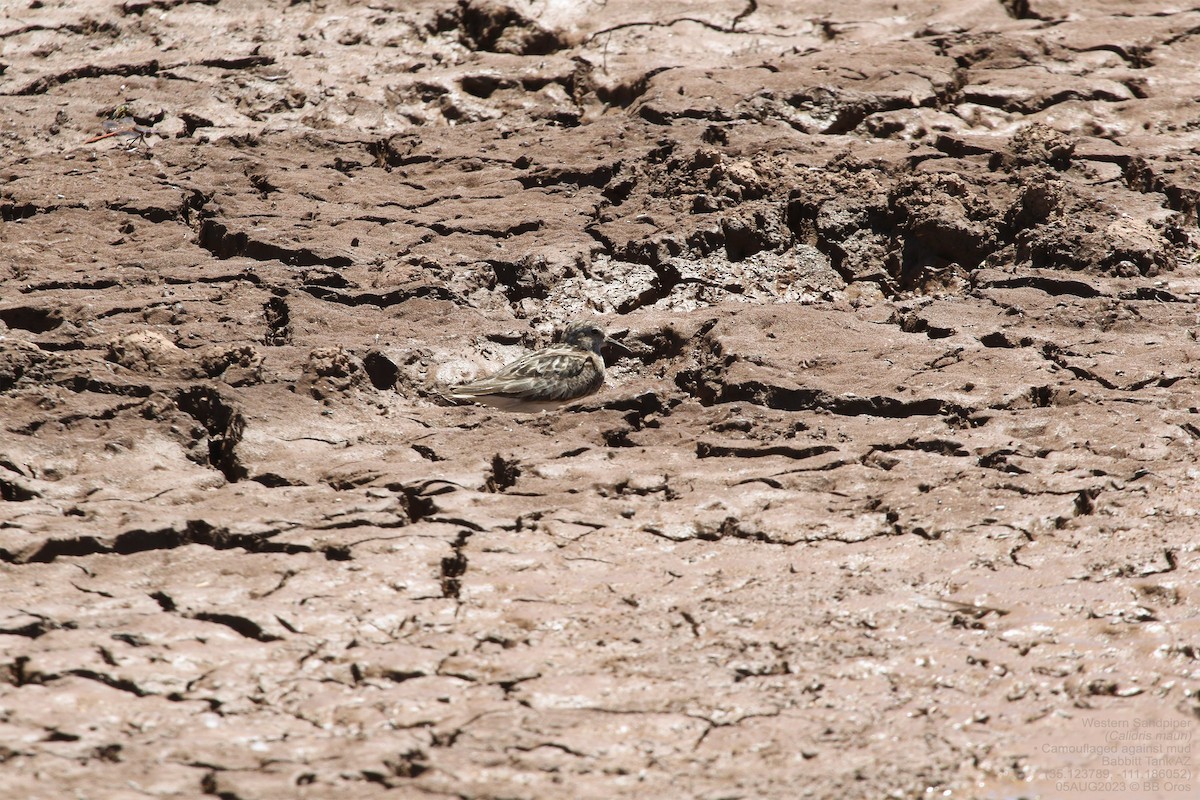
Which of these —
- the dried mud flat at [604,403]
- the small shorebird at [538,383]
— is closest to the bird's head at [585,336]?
the small shorebird at [538,383]

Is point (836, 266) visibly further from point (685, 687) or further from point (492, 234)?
Answer: point (685, 687)

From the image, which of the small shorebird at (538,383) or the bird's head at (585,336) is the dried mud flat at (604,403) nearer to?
the small shorebird at (538,383)

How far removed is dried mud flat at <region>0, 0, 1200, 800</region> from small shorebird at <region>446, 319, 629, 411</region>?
15 centimetres

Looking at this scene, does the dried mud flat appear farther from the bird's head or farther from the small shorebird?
the bird's head

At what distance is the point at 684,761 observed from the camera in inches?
148

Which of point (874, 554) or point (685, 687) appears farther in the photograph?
point (874, 554)

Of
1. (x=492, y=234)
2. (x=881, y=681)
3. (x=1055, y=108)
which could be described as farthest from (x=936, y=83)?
(x=881, y=681)

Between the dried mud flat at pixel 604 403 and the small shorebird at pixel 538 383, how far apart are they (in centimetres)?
15

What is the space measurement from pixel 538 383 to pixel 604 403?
37 centimetres

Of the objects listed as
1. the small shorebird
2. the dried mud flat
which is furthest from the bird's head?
the dried mud flat

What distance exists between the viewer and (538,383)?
6.26m

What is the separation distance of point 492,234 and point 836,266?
2.24 m

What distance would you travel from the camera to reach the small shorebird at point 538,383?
6234 mm

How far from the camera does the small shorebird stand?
20.5 ft
